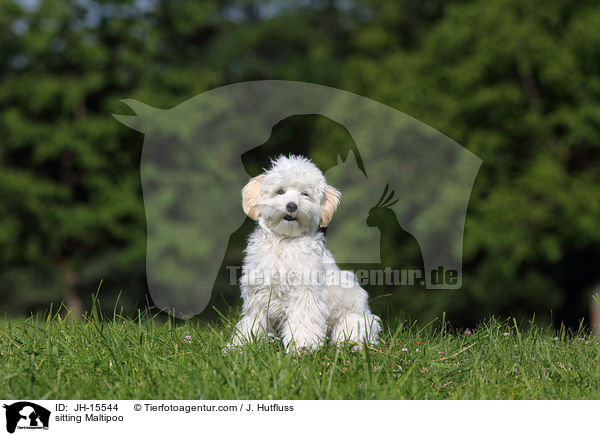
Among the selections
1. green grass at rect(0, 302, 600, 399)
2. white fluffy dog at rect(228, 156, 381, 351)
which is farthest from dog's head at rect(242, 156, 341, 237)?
green grass at rect(0, 302, 600, 399)

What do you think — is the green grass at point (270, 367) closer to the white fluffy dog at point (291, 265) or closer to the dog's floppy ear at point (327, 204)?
the white fluffy dog at point (291, 265)

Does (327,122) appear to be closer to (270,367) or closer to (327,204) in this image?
(327,204)

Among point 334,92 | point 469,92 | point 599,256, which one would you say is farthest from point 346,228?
point 599,256

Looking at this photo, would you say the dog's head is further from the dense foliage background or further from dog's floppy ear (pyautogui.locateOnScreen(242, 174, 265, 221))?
the dense foliage background

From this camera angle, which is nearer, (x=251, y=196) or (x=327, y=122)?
(x=251, y=196)

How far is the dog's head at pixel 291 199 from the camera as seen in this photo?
463cm

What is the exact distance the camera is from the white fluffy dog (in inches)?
184

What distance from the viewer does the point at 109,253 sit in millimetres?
21812
